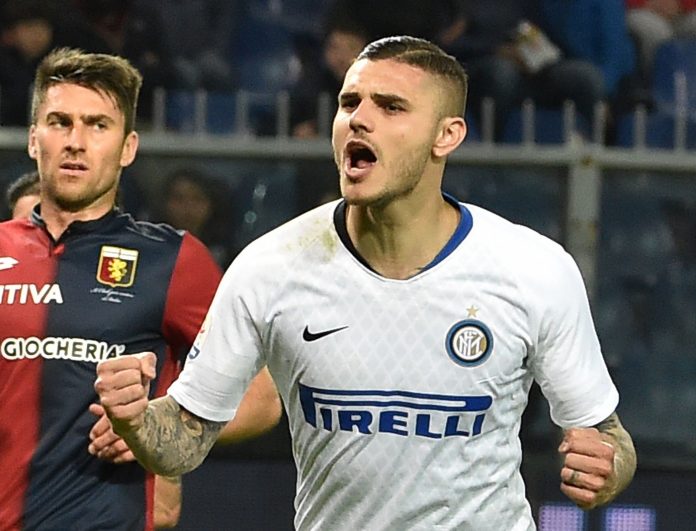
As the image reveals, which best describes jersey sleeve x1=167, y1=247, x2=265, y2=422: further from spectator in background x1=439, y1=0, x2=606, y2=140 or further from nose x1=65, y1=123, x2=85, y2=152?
spectator in background x1=439, y1=0, x2=606, y2=140

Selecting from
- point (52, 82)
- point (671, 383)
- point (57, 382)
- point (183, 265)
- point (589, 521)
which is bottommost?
point (589, 521)

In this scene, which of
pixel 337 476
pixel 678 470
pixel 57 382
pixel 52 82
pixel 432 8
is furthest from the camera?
pixel 432 8

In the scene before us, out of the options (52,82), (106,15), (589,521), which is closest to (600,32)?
(106,15)

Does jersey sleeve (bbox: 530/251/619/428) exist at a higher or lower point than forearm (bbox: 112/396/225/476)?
higher

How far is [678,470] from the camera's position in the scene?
17.7 feet

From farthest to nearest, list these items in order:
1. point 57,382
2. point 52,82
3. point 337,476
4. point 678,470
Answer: point 678,470
point 52,82
point 57,382
point 337,476

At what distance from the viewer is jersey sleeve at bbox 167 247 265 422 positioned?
3363mm

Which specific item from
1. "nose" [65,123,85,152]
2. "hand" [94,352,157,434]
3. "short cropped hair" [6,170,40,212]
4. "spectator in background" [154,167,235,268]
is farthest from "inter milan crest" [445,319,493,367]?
"spectator in background" [154,167,235,268]

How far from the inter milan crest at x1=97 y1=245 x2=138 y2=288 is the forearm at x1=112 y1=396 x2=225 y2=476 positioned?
658 mm

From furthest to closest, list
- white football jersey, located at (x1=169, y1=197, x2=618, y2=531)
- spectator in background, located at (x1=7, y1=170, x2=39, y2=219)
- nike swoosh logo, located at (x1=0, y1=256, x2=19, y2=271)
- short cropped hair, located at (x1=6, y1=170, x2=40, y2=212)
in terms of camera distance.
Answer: short cropped hair, located at (x1=6, y1=170, x2=40, y2=212) → spectator in background, located at (x1=7, y1=170, x2=39, y2=219) → nike swoosh logo, located at (x1=0, y1=256, x2=19, y2=271) → white football jersey, located at (x1=169, y1=197, x2=618, y2=531)

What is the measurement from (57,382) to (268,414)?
56 cm

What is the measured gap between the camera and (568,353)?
10.9ft

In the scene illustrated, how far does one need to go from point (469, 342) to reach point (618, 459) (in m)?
0.40

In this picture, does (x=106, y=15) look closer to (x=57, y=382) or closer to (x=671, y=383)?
(x=671, y=383)
